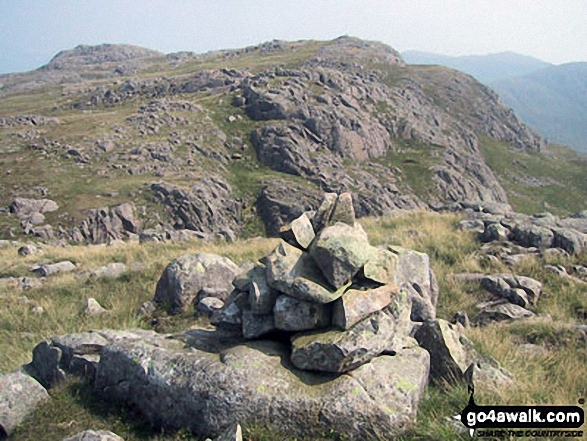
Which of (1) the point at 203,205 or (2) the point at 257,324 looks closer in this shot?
(2) the point at 257,324

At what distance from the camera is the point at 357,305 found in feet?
24.2

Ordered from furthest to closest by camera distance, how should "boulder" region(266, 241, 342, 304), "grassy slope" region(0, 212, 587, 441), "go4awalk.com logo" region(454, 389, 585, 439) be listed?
"boulder" region(266, 241, 342, 304) < "grassy slope" region(0, 212, 587, 441) < "go4awalk.com logo" region(454, 389, 585, 439)

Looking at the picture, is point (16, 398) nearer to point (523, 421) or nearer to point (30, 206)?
point (523, 421)

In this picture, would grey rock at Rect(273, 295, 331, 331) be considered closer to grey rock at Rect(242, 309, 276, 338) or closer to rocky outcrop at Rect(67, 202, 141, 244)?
grey rock at Rect(242, 309, 276, 338)

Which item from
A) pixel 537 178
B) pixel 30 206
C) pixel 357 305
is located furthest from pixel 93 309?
pixel 537 178

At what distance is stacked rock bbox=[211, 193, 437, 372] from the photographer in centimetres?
697

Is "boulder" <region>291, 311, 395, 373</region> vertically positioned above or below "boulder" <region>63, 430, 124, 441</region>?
above

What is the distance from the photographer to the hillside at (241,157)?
51688mm

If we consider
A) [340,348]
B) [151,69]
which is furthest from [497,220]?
[151,69]

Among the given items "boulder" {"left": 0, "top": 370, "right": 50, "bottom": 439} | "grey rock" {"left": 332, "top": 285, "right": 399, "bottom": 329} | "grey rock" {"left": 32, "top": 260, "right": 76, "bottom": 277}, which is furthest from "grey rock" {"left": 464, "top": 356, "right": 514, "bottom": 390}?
"grey rock" {"left": 32, "top": 260, "right": 76, "bottom": 277}

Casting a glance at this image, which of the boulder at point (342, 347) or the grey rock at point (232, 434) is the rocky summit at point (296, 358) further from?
the grey rock at point (232, 434)

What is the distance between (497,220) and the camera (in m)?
20.1

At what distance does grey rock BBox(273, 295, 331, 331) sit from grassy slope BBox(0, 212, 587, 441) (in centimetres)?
185

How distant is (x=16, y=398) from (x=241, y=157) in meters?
71.2
